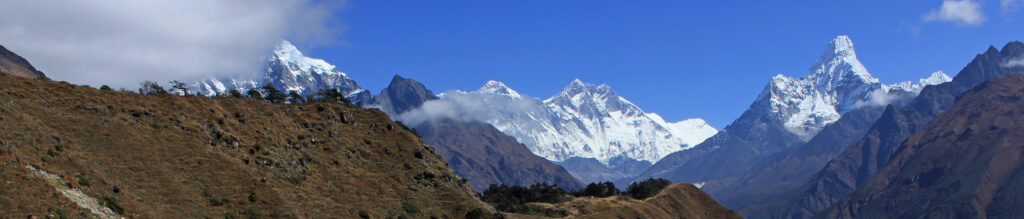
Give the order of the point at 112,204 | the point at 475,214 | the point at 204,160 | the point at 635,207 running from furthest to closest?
the point at 635,207 < the point at 475,214 < the point at 204,160 < the point at 112,204

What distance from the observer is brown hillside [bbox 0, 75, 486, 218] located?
232 ft

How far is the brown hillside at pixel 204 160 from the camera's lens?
7081 cm

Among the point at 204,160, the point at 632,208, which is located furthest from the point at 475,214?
the point at 632,208

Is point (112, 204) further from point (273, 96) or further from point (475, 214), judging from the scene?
point (273, 96)

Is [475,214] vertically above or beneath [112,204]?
above

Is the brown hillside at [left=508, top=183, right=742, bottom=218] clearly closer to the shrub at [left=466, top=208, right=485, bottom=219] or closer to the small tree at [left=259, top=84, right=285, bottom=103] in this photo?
the shrub at [left=466, top=208, right=485, bottom=219]

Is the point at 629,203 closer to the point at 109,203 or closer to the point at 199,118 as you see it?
the point at 199,118

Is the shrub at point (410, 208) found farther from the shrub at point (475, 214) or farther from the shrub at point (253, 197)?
the shrub at point (253, 197)

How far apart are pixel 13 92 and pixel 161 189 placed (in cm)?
2158

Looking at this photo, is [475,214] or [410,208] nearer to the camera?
[410,208]

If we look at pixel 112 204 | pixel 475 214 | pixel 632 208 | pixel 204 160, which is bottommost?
pixel 112 204

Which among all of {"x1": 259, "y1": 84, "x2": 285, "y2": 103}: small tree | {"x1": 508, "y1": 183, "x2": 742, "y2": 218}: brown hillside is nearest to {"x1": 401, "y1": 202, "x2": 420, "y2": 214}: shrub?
{"x1": 508, "y1": 183, "x2": 742, "y2": 218}: brown hillside

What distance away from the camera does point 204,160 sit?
89.1 metres

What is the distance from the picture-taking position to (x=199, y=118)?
98.6m
